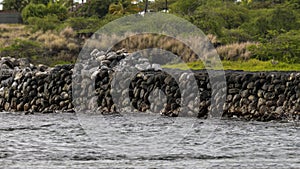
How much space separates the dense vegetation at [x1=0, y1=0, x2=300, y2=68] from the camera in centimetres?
3953

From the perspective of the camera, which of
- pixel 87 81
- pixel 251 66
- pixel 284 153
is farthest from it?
pixel 251 66

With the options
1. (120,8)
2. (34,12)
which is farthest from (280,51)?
(34,12)

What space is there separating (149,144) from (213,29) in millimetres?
30709

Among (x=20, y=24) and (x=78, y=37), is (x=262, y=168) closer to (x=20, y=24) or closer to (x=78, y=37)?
(x=78, y=37)

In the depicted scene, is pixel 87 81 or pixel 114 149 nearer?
pixel 114 149

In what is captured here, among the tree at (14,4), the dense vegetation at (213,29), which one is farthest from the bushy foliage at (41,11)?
the tree at (14,4)

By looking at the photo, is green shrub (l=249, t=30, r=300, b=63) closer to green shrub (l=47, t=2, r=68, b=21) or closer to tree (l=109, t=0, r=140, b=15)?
tree (l=109, t=0, r=140, b=15)

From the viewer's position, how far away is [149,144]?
17125 millimetres

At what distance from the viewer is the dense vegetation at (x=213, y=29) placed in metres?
39.5

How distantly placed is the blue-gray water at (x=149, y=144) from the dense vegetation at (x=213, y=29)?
16858mm

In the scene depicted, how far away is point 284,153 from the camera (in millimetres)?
15453

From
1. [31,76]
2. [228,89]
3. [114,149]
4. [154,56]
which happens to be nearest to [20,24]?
[154,56]

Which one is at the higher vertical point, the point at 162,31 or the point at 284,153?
the point at 162,31

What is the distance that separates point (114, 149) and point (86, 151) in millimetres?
687
